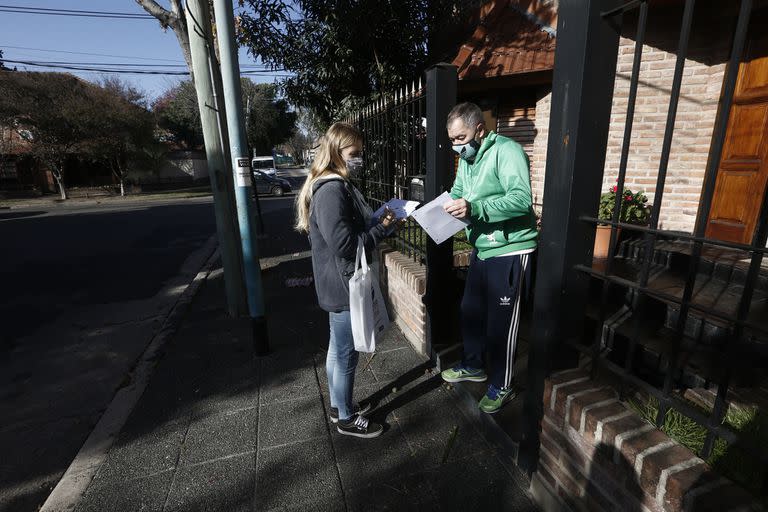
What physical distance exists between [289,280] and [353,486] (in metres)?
4.04

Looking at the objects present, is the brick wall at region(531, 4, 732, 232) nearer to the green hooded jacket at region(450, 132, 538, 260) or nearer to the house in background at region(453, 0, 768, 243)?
the house in background at region(453, 0, 768, 243)

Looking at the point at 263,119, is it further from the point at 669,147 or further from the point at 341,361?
the point at 669,147

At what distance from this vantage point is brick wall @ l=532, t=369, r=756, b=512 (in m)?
1.29

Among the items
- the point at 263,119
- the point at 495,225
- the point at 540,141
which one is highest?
the point at 263,119

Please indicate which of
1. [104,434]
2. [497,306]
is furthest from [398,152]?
[104,434]

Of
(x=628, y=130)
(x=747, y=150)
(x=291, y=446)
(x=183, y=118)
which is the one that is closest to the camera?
(x=628, y=130)

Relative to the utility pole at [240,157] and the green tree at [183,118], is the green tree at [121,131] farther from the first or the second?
the utility pole at [240,157]

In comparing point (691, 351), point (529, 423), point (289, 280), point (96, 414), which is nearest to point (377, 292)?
point (529, 423)

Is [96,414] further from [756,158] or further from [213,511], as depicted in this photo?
[756,158]

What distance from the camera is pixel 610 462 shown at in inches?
61.5

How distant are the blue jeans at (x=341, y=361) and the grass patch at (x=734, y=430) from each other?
145 centimetres

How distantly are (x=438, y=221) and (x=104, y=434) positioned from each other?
8.79 ft

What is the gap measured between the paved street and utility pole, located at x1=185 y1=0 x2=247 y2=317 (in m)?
1.04

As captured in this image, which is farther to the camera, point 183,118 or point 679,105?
point 183,118
